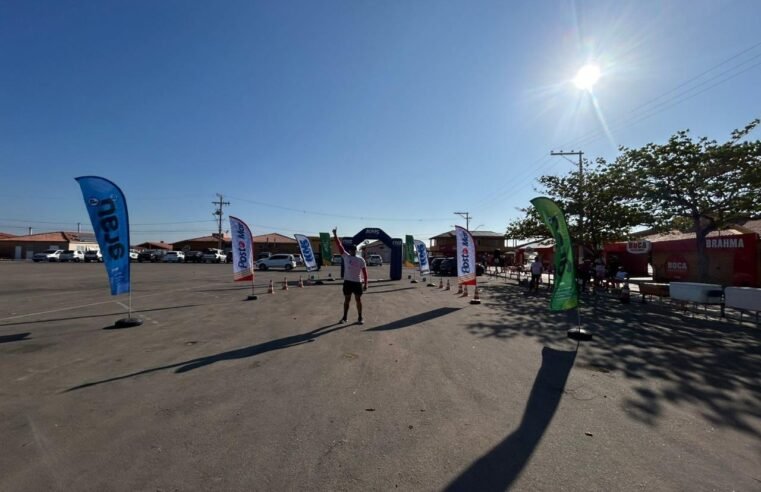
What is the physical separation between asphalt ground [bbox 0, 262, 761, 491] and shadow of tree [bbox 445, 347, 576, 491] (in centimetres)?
2

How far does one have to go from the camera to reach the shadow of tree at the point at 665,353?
4574 millimetres

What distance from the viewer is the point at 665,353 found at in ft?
23.3

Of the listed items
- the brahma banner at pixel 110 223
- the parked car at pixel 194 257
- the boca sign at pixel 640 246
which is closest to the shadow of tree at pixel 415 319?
the brahma banner at pixel 110 223

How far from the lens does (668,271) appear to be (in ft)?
86.8

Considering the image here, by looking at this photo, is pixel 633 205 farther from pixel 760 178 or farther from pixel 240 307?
pixel 240 307

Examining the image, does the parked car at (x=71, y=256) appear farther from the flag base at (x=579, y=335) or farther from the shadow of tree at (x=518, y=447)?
the shadow of tree at (x=518, y=447)

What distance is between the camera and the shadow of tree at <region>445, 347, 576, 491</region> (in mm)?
2850

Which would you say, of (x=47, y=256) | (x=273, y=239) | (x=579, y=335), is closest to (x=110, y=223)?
(x=579, y=335)

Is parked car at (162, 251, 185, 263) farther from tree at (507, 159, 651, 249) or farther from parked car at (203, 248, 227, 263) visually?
tree at (507, 159, 651, 249)

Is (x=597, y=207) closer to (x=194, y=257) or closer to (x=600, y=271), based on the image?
(x=600, y=271)

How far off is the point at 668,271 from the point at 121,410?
31.6m

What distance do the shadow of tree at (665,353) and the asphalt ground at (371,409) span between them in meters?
0.05

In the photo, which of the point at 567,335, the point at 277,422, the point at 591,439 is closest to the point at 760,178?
the point at 567,335

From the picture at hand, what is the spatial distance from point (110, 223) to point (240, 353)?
4.85m
